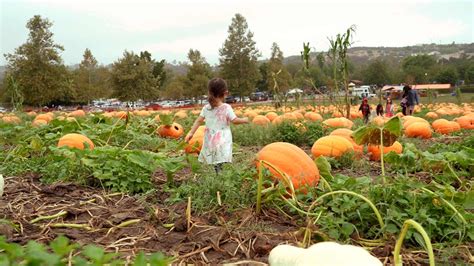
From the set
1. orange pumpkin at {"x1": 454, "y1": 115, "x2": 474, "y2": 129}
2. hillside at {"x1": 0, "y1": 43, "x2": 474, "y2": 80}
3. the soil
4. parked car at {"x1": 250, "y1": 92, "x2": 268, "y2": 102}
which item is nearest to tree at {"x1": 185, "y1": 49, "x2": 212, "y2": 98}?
parked car at {"x1": 250, "y1": 92, "x2": 268, "y2": 102}

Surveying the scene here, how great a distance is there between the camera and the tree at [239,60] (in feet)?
158

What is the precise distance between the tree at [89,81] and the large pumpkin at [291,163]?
1857 inches

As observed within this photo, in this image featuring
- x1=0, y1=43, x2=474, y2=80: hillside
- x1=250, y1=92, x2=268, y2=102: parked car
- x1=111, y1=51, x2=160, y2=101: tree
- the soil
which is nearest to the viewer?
the soil

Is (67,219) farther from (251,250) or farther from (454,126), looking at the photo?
(454,126)

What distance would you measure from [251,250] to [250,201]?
77cm

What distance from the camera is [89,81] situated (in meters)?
A: 55.8

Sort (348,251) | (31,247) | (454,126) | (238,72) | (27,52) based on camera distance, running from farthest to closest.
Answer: (238,72), (27,52), (454,126), (348,251), (31,247)

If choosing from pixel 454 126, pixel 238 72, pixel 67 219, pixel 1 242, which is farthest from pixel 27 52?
pixel 1 242

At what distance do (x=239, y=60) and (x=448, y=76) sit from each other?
4888cm

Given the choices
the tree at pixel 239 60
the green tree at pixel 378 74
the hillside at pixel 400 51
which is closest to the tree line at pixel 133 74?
the tree at pixel 239 60

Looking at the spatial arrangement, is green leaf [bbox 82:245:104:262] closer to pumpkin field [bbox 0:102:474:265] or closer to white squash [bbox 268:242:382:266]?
white squash [bbox 268:242:382:266]

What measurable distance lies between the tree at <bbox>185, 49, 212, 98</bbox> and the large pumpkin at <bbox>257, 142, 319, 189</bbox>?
1822 inches

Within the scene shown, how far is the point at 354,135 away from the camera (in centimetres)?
384

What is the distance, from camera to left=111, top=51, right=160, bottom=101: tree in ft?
130
